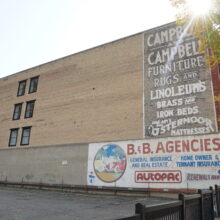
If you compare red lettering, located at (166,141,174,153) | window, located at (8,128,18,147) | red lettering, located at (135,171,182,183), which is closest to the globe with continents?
red lettering, located at (135,171,182,183)

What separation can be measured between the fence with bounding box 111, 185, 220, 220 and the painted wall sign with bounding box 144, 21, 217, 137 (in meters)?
10.1

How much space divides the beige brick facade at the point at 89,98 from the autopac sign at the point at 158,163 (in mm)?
1539

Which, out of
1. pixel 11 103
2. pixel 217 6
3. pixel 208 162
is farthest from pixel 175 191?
pixel 11 103

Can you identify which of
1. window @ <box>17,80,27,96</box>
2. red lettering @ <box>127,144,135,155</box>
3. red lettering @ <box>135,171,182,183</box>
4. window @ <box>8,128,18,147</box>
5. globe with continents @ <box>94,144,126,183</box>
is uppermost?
window @ <box>17,80,27,96</box>

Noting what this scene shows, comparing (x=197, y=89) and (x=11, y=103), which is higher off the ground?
(x=11, y=103)

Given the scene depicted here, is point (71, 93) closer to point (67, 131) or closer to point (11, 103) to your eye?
point (67, 131)

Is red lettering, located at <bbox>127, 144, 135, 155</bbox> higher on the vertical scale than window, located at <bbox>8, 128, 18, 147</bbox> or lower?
lower

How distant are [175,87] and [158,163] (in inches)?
261

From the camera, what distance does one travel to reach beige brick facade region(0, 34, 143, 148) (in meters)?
21.4

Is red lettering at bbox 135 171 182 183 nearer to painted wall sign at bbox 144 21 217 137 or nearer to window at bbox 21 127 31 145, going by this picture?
painted wall sign at bbox 144 21 217 137

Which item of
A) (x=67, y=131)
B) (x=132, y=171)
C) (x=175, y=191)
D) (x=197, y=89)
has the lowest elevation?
(x=175, y=191)

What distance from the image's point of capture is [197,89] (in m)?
18.5

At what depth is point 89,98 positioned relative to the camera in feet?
79.3

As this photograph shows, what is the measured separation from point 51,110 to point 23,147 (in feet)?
17.5
